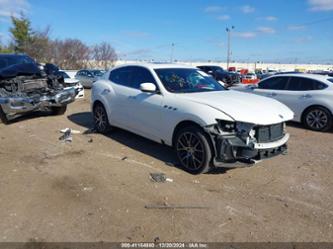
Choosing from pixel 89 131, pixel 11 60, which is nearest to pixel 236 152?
pixel 89 131

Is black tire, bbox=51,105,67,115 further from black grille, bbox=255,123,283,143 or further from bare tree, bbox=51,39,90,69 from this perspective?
bare tree, bbox=51,39,90,69

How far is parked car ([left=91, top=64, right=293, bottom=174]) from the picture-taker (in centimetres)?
482

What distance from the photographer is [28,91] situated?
8969 mm

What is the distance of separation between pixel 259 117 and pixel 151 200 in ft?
6.58

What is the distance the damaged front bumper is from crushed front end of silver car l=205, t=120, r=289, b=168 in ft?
19.0

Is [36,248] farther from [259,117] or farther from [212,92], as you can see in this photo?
[212,92]

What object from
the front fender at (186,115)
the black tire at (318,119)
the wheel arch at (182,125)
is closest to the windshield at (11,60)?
the front fender at (186,115)

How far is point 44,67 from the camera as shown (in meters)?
9.81

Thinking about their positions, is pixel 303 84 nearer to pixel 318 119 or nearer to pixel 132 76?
pixel 318 119

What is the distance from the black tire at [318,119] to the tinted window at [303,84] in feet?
1.97

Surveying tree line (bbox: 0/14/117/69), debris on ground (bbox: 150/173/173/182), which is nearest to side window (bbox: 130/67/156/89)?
debris on ground (bbox: 150/173/173/182)

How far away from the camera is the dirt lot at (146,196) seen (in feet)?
11.9

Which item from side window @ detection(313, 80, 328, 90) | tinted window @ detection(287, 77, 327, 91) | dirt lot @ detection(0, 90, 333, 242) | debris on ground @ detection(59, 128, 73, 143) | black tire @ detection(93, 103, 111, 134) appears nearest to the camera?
dirt lot @ detection(0, 90, 333, 242)

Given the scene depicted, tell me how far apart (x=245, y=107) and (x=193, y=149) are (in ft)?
3.39
